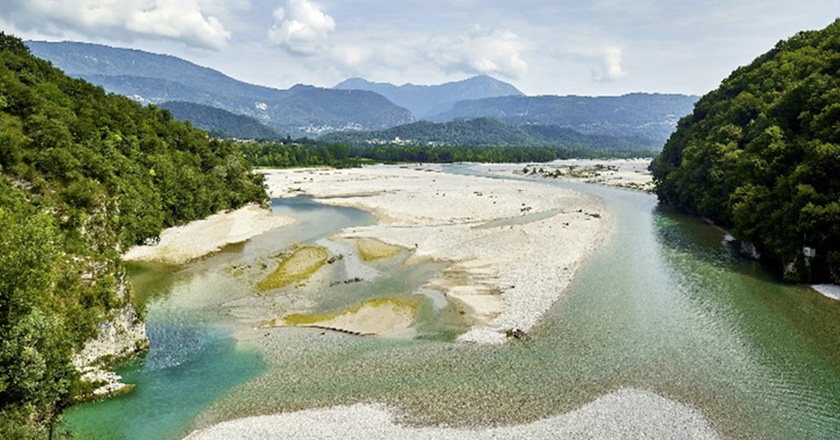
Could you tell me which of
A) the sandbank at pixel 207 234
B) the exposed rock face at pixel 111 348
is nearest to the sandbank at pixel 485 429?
the exposed rock face at pixel 111 348

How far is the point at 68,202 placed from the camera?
41.5 metres

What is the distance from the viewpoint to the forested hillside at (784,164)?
150 ft

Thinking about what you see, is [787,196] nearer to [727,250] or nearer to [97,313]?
[727,250]

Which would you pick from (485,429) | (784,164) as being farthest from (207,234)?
(784,164)

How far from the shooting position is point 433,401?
1105 inches

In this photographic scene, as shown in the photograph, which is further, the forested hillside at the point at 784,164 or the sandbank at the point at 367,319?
the forested hillside at the point at 784,164

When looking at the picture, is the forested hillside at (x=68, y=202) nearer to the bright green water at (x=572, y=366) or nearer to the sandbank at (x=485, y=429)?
the bright green water at (x=572, y=366)

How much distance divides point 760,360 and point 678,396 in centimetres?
891

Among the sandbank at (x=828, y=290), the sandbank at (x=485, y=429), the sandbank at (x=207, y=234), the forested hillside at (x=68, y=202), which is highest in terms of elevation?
the forested hillside at (x=68, y=202)

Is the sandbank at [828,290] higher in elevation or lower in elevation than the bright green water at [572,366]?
higher

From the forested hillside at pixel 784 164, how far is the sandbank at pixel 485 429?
30074 mm

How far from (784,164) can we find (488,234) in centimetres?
3516

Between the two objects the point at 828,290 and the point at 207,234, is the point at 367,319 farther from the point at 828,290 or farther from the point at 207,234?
the point at 828,290

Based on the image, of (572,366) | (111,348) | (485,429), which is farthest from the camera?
(572,366)
